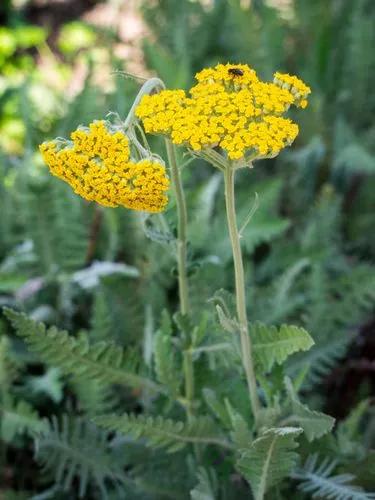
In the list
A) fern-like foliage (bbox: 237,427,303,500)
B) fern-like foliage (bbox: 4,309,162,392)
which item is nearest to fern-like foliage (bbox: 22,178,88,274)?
fern-like foliage (bbox: 4,309,162,392)

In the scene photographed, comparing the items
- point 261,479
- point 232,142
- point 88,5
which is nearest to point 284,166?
point 261,479

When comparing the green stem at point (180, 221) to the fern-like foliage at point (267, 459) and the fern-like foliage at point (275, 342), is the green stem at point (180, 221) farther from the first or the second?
the fern-like foliage at point (267, 459)

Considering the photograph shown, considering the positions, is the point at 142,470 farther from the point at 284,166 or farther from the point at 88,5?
the point at 88,5

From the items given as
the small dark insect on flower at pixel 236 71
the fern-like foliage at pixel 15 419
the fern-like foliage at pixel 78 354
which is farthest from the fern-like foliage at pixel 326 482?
the small dark insect on flower at pixel 236 71

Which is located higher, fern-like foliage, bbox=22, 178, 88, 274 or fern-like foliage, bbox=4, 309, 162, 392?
fern-like foliage, bbox=22, 178, 88, 274

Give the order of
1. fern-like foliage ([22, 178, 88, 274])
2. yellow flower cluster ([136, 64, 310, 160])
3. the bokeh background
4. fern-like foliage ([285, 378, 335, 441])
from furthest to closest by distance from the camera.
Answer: fern-like foliage ([22, 178, 88, 274]), the bokeh background, fern-like foliage ([285, 378, 335, 441]), yellow flower cluster ([136, 64, 310, 160])

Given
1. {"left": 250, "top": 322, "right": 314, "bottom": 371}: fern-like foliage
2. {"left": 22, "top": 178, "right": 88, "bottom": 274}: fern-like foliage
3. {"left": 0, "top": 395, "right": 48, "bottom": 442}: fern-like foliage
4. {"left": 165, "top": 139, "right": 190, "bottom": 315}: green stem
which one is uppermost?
{"left": 22, "top": 178, "right": 88, "bottom": 274}: fern-like foliage

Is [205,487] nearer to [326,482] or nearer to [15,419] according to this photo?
[326,482]

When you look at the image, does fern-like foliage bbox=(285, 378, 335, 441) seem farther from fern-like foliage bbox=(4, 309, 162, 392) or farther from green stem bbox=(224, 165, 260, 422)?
fern-like foliage bbox=(4, 309, 162, 392)
